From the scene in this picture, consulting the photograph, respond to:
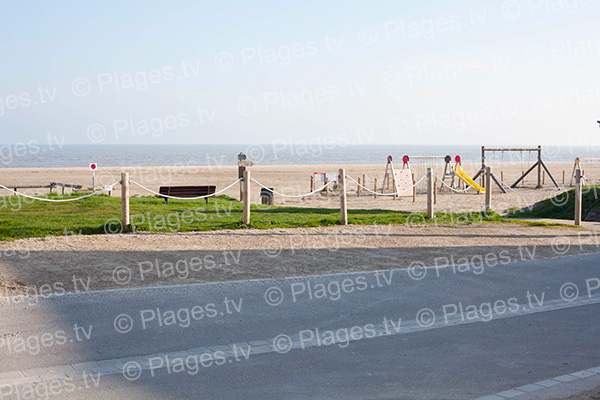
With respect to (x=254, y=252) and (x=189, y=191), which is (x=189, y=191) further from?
(x=254, y=252)

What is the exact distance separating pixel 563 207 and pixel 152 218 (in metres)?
12.4

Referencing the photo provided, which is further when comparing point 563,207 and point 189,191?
point 189,191

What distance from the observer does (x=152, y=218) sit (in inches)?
584

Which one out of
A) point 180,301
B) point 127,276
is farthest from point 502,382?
point 127,276

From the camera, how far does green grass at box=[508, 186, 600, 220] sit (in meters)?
18.4

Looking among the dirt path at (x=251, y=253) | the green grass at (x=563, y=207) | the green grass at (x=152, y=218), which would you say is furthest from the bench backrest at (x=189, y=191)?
the green grass at (x=563, y=207)

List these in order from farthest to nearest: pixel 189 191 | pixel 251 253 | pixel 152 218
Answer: pixel 189 191 → pixel 152 218 → pixel 251 253

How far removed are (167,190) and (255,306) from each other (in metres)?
13.7

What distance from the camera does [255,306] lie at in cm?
750

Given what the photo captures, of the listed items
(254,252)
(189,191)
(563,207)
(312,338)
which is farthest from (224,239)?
(563,207)

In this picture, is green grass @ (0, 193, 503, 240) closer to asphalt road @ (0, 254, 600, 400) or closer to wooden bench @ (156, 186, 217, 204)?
wooden bench @ (156, 186, 217, 204)

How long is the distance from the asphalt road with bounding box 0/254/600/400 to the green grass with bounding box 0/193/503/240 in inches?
200

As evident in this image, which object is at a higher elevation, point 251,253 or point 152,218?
point 152,218

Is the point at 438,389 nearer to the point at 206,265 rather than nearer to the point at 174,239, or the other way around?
the point at 206,265
